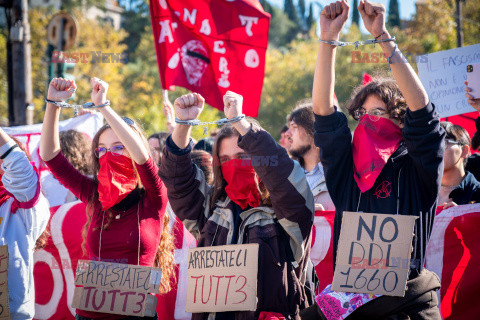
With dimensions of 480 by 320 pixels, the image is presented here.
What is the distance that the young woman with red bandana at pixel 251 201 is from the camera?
2.69 m

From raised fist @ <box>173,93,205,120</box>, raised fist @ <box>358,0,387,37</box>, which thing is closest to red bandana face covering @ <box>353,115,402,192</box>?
raised fist @ <box>358,0,387,37</box>

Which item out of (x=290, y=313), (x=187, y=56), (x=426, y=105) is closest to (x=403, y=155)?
(x=426, y=105)

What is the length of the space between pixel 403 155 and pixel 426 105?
27 centimetres

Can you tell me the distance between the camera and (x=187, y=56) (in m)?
5.71

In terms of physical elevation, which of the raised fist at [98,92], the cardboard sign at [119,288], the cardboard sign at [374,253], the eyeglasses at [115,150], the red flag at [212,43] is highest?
the red flag at [212,43]

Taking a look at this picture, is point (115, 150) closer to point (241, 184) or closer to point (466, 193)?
point (241, 184)

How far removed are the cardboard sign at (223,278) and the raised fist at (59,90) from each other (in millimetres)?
1191

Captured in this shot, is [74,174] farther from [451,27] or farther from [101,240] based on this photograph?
[451,27]

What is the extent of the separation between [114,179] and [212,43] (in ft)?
9.48

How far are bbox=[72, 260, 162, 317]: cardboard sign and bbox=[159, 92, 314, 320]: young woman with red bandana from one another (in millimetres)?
321

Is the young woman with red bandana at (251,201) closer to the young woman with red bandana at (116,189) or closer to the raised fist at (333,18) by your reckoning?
the young woman with red bandana at (116,189)

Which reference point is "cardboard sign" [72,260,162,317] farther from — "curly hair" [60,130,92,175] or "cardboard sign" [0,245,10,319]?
"curly hair" [60,130,92,175]

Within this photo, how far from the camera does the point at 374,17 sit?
2404 mm

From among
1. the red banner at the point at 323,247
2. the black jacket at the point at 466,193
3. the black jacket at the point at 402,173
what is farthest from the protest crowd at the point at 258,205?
the red banner at the point at 323,247
